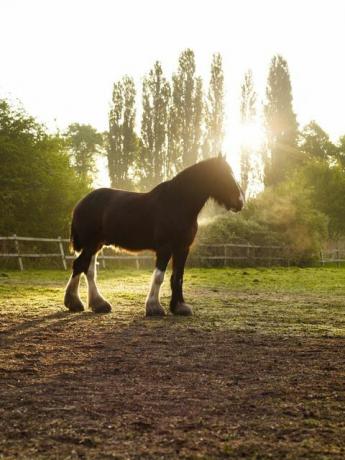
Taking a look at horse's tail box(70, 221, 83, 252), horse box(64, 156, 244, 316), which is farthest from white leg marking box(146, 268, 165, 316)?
horse's tail box(70, 221, 83, 252)

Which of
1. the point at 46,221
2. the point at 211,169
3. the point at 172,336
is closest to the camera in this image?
the point at 172,336

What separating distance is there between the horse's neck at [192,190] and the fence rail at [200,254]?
1231 centimetres

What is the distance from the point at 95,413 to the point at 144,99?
3964 centimetres

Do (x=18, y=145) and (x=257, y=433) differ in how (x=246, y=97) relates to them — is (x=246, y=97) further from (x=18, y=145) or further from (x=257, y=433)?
(x=257, y=433)

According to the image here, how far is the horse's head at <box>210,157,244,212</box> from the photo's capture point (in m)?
8.05

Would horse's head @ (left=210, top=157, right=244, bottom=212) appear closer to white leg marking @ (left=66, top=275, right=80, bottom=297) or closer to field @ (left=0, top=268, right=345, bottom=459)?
field @ (left=0, top=268, right=345, bottom=459)

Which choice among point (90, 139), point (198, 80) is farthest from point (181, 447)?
point (90, 139)

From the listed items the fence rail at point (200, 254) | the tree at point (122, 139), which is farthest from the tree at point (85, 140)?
the fence rail at point (200, 254)

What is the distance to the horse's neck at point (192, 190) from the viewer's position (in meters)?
7.95

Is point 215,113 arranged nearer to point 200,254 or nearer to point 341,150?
point 200,254

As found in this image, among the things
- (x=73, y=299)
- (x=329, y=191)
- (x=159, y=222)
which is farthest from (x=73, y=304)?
(x=329, y=191)

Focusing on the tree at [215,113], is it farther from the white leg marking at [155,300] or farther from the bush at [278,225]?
the white leg marking at [155,300]

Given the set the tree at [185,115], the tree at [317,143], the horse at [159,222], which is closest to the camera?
the horse at [159,222]

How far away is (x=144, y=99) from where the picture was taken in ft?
135
